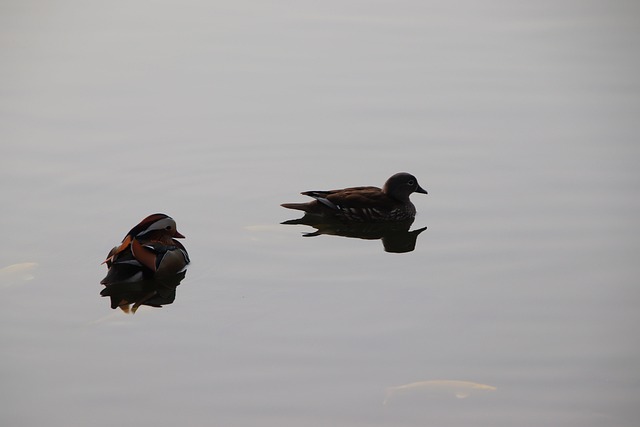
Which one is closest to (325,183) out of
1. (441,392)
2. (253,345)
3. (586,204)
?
(586,204)

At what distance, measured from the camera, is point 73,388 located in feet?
30.5

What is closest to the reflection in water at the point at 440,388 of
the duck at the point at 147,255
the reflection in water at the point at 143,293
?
the reflection in water at the point at 143,293

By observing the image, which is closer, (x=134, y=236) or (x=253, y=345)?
(x=253, y=345)

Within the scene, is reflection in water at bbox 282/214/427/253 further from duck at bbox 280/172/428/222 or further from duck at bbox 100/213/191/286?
duck at bbox 100/213/191/286

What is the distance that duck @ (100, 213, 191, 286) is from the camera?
1123cm

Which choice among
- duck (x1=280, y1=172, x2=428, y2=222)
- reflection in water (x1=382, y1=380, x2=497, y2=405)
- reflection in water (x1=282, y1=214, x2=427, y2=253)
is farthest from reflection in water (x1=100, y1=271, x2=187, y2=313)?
reflection in water (x1=382, y1=380, x2=497, y2=405)

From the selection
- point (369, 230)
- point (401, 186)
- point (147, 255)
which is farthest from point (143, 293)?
point (401, 186)

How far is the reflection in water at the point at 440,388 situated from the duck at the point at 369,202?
3989mm

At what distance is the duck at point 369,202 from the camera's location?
42.5 ft

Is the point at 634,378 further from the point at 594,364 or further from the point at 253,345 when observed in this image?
the point at 253,345

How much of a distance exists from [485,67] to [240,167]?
471 centimetres

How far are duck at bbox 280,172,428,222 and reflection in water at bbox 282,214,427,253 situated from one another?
6 cm

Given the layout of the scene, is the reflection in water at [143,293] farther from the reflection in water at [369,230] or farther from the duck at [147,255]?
the reflection in water at [369,230]

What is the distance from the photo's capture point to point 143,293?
11.2 metres
